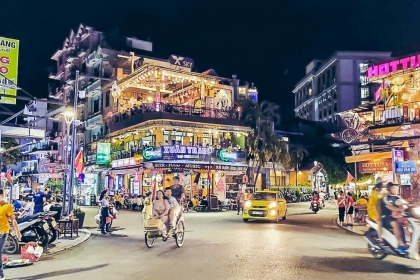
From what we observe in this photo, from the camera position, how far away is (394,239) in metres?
10.2

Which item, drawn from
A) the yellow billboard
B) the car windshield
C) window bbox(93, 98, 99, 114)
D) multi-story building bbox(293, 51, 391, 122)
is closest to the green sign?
window bbox(93, 98, 99, 114)

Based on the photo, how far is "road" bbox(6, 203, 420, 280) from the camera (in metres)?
8.98

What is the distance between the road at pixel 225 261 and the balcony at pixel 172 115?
21860 mm

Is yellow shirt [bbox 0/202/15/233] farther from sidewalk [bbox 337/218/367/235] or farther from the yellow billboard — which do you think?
sidewalk [bbox 337/218/367/235]

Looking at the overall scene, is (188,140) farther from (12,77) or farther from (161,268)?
(161,268)

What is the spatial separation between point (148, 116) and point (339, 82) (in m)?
53.5

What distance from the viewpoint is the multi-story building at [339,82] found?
76.7m

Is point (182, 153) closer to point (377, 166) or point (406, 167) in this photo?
point (377, 166)

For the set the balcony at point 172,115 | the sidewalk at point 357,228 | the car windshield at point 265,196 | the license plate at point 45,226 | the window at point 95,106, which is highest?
the window at point 95,106

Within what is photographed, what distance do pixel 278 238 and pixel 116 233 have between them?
21.6 ft

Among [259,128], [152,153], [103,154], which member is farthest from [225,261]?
[259,128]

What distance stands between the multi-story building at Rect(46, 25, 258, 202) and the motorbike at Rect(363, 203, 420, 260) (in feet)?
75.1

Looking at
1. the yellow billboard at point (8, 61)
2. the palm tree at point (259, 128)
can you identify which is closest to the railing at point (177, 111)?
the palm tree at point (259, 128)

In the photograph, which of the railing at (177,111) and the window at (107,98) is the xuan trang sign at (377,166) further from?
the window at (107,98)
